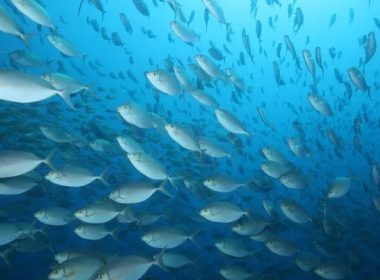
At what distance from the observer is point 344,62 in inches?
1800

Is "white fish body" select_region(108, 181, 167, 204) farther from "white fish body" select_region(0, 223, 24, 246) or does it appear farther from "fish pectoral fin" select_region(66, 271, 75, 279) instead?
"white fish body" select_region(0, 223, 24, 246)

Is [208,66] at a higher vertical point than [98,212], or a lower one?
higher

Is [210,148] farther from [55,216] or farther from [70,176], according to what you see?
[55,216]

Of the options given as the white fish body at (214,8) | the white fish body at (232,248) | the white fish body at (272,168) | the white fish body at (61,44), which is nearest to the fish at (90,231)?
the white fish body at (232,248)

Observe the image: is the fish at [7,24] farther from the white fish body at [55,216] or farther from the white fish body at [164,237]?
the white fish body at [164,237]

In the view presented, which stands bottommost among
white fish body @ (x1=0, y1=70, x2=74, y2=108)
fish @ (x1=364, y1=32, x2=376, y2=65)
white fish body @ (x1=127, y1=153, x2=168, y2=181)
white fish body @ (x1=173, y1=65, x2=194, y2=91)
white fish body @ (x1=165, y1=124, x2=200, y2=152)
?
white fish body @ (x1=0, y1=70, x2=74, y2=108)

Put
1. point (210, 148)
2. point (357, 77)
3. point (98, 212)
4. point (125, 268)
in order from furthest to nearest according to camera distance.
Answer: point (357, 77), point (210, 148), point (98, 212), point (125, 268)

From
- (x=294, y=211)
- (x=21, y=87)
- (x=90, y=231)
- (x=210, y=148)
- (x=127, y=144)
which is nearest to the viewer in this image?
(x=21, y=87)

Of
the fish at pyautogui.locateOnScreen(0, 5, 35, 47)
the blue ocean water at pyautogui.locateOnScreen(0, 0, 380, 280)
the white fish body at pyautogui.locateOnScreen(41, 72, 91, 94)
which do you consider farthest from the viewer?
the blue ocean water at pyautogui.locateOnScreen(0, 0, 380, 280)

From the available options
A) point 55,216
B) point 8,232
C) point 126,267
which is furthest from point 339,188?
point 8,232

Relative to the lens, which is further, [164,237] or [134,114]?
[134,114]

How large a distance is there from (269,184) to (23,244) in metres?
5.81

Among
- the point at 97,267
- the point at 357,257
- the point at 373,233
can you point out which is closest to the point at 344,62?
the point at 373,233

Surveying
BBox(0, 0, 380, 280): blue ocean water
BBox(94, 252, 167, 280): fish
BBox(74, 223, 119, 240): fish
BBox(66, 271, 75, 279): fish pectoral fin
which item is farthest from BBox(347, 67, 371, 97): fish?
BBox(66, 271, 75, 279): fish pectoral fin
